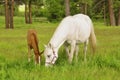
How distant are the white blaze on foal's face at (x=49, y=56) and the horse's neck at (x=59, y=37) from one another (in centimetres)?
22

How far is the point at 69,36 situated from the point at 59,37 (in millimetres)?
580

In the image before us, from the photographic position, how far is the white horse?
11.9 m

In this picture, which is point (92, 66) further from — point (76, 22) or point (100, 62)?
point (76, 22)

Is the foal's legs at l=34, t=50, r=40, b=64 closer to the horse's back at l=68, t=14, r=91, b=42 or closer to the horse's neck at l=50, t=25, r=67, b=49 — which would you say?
the horse's neck at l=50, t=25, r=67, b=49

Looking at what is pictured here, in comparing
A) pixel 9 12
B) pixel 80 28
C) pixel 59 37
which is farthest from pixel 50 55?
pixel 9 12

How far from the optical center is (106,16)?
6856cm

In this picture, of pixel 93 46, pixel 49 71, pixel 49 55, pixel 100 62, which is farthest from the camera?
pixel 93 46

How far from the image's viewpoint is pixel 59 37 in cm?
1237

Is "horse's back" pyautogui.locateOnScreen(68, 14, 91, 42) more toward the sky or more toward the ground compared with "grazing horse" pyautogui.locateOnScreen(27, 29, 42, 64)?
more toward the sky

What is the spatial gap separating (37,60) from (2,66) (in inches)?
45.2

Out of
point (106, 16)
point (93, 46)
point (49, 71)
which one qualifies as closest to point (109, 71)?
point (49, 71)

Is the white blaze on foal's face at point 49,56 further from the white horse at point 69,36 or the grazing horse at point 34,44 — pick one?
the grazing horse at point 34,44

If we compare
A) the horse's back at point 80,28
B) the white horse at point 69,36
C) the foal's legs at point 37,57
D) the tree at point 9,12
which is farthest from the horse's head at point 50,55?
the tree at point 9,12

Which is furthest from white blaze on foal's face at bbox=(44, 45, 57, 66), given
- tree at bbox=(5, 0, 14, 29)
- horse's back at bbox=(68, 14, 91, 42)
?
tree at bbox=(5, 0, 14, 29)
